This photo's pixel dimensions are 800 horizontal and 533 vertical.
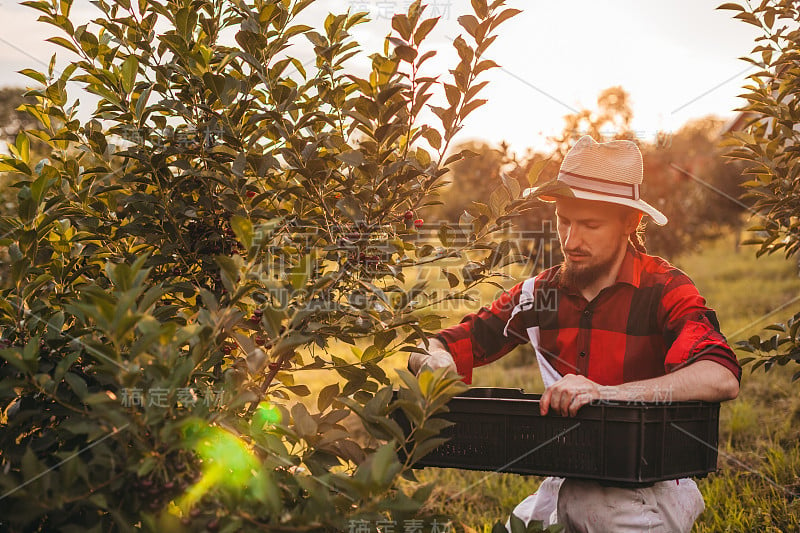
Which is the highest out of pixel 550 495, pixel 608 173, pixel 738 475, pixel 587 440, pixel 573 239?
pixel 608 173

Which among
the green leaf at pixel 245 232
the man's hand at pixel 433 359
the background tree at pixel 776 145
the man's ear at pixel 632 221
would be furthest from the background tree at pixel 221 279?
the background tree at pixel 776 145

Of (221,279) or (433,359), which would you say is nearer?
(221,279)

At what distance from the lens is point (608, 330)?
270 cm

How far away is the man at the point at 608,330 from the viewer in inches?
91.0

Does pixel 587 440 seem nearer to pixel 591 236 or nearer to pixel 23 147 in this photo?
pixel 591 236

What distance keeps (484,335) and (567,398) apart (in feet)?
2.97

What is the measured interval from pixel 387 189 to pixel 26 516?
4.18 feet

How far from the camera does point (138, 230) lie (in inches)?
87.3

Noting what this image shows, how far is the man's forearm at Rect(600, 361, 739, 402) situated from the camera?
2160mm

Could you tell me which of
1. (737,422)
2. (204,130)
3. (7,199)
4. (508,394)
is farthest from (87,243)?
(737,422)

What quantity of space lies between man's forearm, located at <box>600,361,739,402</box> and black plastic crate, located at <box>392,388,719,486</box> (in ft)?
0.14

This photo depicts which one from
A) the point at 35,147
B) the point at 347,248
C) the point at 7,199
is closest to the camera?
the point at 347,248

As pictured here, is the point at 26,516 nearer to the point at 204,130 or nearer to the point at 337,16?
the point at 204,130

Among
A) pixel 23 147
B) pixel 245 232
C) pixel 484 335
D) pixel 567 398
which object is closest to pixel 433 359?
pixel 484 335
